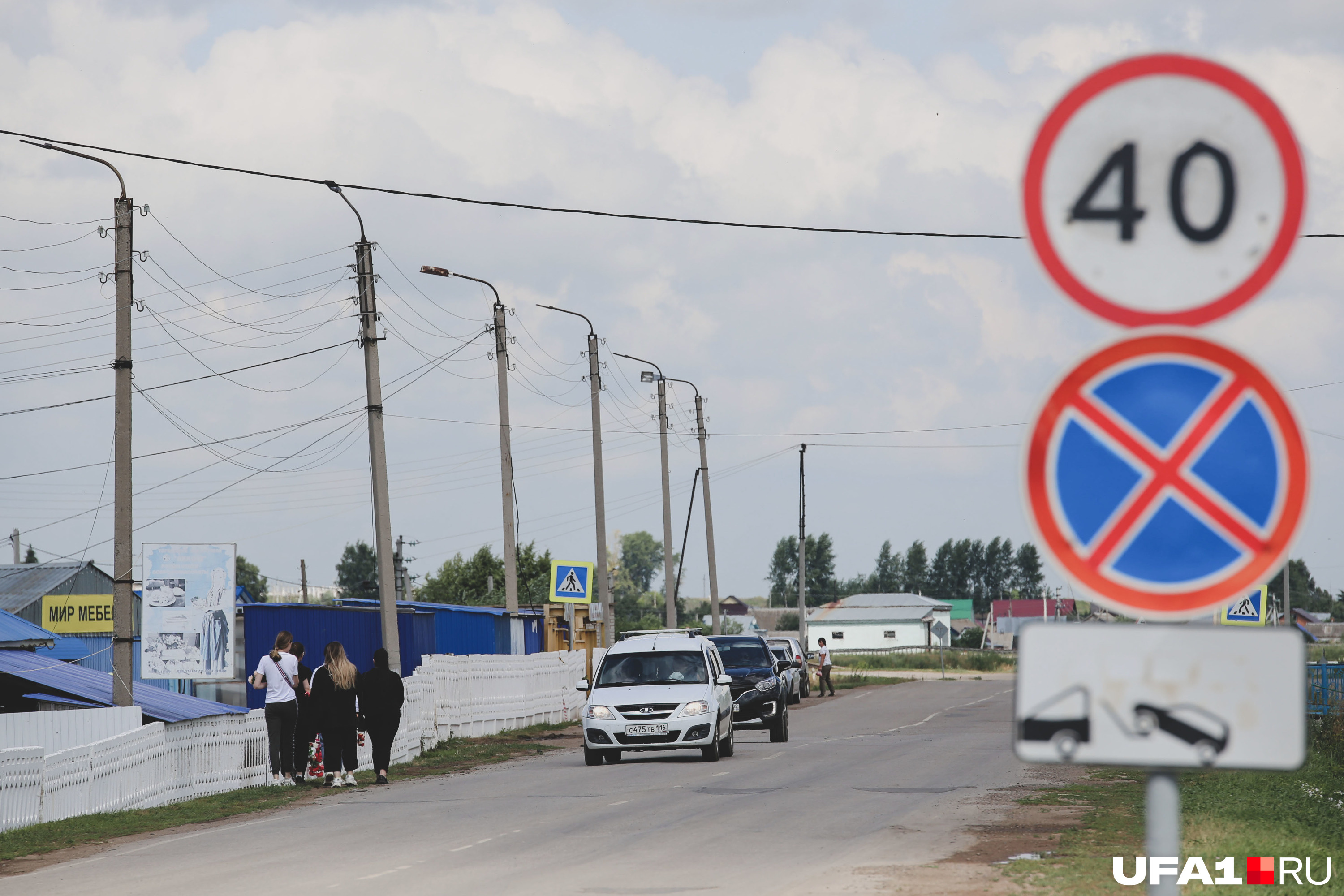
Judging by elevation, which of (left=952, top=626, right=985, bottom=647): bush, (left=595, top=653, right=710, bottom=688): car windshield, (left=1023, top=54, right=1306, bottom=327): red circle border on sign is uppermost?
(left=1023, top=54, right=1306, bottom=327): red circle border on sign

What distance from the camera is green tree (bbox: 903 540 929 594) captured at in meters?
196

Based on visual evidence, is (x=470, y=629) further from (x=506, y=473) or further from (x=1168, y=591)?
(x=1168, y=591)

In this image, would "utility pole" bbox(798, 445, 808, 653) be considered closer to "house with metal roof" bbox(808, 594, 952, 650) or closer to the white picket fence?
the white picket fence

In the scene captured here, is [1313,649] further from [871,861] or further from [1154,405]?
[1154,405]

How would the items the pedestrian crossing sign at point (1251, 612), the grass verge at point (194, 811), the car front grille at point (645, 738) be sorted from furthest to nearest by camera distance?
the car front grille at point (645, 738) < the pedestrian crossing sign at point (1251, 612) < the grass verge at point (194, 811)

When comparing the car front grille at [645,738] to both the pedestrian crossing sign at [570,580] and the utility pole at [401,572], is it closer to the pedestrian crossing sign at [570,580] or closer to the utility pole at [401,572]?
the pedestrian crossing sign at [570,580]

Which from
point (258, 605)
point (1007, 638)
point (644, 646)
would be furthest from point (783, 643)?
point (1007, 638)

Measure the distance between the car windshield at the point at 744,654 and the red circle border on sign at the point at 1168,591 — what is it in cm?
2897

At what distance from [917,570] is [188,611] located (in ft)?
590

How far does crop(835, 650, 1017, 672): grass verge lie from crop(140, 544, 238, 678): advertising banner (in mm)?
56755

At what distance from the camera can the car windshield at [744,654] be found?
32469 mm

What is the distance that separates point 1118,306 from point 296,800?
55.8 ft

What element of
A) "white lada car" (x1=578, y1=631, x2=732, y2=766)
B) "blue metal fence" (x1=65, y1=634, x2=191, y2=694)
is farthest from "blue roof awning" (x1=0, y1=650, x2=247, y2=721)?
"blue metal fence" (x1=65, y1=634, x2=191, y2=694)

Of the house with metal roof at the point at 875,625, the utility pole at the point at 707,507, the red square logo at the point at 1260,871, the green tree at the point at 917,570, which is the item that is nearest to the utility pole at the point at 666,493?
the utility pole at the point at 707,507
